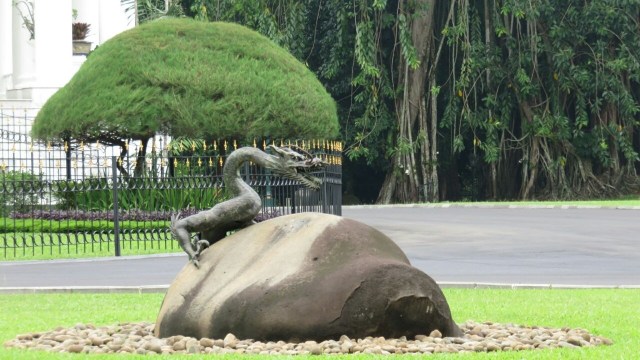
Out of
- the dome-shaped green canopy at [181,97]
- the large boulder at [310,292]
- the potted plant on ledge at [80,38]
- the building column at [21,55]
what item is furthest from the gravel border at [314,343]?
the potted plant on ledge at [80,38]

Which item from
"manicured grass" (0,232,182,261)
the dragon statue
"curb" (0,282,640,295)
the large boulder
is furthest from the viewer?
"manicured grass" (0,232,182,261)

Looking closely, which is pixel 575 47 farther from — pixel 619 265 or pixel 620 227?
pixel 619 265

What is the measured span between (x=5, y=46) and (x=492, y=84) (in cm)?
1452

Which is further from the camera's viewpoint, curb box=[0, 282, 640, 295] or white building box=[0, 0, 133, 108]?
white building box=[0, 0, 133, 108]

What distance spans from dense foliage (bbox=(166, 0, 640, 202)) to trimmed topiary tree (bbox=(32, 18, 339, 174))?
1062cm

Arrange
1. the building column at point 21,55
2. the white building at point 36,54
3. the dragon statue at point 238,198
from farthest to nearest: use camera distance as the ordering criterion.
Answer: the building column at point 21,55 → the white building at point 36,54 → the dragon statue at point 238,198

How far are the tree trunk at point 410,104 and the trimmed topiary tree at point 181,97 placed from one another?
1144cm

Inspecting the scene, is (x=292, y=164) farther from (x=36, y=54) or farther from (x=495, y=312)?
(x=36, y=54)

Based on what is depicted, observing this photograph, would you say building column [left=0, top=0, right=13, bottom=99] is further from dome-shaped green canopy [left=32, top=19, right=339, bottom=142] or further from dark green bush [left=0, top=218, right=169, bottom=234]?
dark green bush [left=0, top=218, right=169, bottom=234]

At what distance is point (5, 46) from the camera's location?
3997 cm

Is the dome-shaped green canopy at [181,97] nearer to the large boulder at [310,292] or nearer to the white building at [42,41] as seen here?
the white building at [42,41]

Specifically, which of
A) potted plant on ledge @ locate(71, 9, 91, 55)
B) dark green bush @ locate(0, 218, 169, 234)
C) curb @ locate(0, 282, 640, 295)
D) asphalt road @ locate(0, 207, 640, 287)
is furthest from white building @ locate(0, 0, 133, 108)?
curb @ locate(0, 282, 640, 295)

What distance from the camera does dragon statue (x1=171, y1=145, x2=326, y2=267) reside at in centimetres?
1076

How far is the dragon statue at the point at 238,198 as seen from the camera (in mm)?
10758
